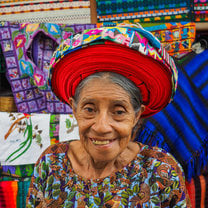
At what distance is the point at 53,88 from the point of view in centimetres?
110

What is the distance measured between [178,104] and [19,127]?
1.08 meters

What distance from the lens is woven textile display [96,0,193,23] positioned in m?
2.00

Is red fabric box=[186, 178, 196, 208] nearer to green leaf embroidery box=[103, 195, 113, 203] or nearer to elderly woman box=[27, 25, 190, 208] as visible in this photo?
elderly woman box=[27, 25, 190, 208]

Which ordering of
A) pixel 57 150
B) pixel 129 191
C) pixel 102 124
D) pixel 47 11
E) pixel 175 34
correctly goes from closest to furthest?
pixel 102 124
pixel 129 191
pixel 57 150
pixel 175 34
pixel 47 11

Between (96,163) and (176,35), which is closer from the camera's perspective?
(96,163)

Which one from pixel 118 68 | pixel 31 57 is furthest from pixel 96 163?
pixel 31 57

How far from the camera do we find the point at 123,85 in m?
0.88

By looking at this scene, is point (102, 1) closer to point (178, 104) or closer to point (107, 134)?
point (178, 104)

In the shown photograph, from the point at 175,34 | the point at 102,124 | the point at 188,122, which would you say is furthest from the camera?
the point at 175,34

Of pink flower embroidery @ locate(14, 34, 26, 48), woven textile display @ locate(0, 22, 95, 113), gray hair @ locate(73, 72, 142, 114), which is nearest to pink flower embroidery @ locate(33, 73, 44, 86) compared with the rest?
woven textile display @ locate(0, 22, 95, 113)

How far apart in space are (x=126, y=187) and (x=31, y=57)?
1442 mm

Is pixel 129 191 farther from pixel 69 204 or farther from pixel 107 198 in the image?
pixel 69 204

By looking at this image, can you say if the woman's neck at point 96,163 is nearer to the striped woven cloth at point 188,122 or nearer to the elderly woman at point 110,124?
the elderly woman at point 110,124

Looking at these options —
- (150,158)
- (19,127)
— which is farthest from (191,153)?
(19,127)
